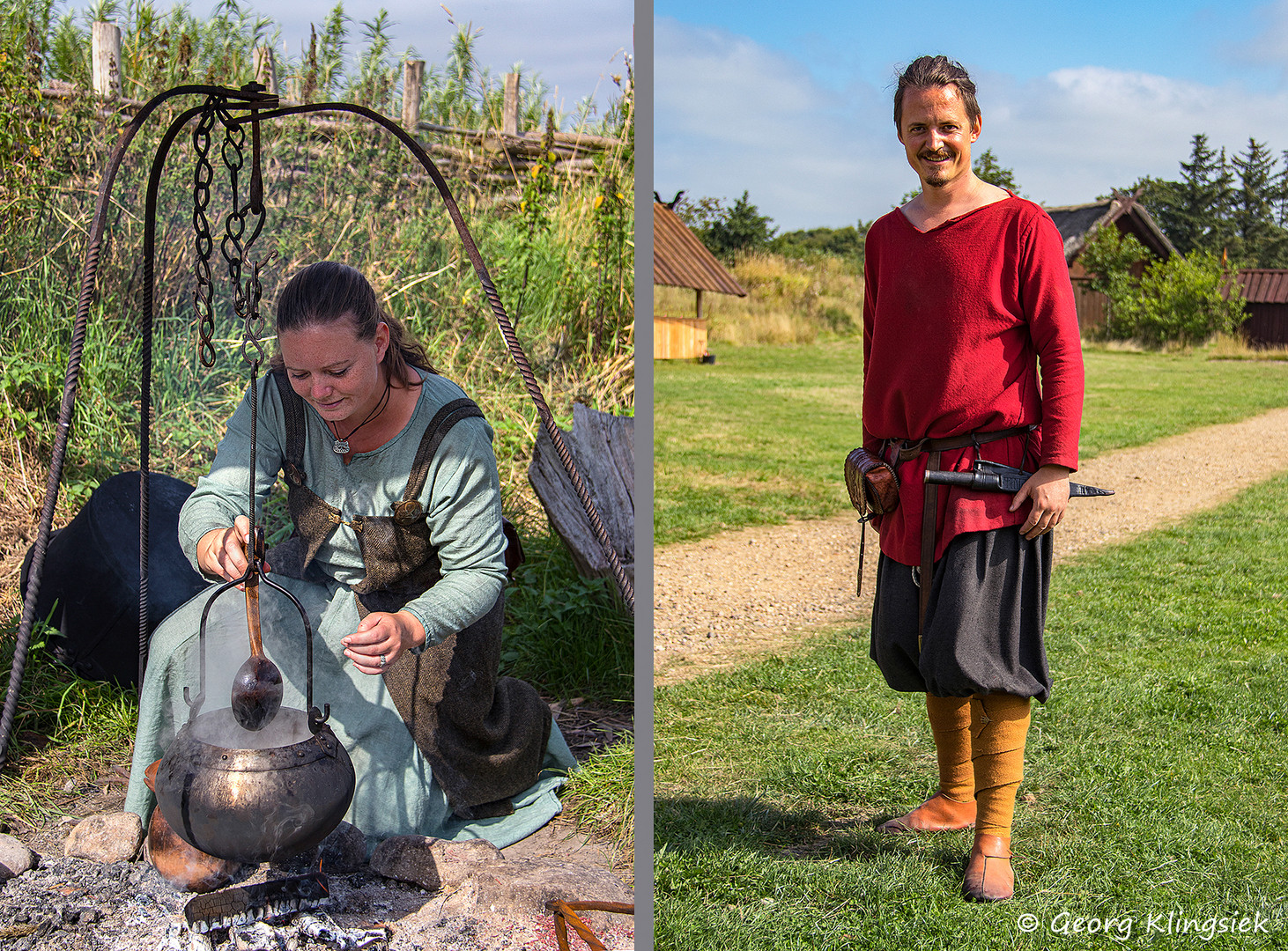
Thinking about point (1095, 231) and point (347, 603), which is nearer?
point (347, 603)

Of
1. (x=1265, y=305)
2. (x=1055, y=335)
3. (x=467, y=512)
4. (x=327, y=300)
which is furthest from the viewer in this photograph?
(x=1265, y=305)

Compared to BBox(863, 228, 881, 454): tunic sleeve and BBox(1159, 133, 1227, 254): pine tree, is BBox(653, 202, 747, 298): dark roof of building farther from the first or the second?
BBox(863, 228, 881, 454): tunic sleeve

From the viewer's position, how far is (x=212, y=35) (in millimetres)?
6562

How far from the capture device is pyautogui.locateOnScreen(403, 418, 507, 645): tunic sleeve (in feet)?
8.02

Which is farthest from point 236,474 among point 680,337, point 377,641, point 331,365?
point 680,337

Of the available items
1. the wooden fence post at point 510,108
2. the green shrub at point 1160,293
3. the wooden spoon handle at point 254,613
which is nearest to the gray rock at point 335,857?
the wooden spoon handle at point 254,613

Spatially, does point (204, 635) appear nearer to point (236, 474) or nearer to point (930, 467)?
point (236, 474)

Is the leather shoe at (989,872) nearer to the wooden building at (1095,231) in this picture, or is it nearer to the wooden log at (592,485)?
the wooden log at (592,485)

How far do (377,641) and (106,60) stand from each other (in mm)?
5412

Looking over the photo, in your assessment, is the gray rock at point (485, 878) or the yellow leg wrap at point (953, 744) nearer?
the gray rock at point (485, 878)

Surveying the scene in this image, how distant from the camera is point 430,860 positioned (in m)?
2.46

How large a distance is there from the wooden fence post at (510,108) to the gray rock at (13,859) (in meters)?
5.48

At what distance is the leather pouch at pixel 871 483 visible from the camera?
7.64 feet

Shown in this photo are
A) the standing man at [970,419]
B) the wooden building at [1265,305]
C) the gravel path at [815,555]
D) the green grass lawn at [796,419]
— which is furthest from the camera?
the wooden building at [1265,305]
